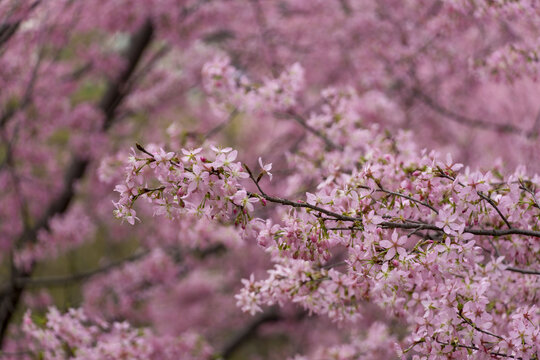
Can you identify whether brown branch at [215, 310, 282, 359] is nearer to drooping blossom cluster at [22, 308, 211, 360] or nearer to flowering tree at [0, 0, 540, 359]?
flowering tree at [0, 0, 540, 359]

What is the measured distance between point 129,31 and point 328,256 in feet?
18.0

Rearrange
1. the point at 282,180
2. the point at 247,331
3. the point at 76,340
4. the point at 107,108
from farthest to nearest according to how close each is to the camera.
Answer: the point at 247,331 → the point at 107,108 → the point at 282,180 → the point at 76,340

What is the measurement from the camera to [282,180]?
23.6 feet

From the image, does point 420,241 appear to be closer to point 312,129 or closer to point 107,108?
point 312,129

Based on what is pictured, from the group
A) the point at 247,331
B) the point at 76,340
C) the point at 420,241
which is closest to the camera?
the point at 420,241

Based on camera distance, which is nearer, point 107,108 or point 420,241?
point 420,241

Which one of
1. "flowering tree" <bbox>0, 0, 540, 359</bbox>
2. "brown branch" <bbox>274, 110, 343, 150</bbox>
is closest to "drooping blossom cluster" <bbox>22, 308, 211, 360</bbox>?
"flowering tree" <bbox>0, 0, 540, 359</bbox>

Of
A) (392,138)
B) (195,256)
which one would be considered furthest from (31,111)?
(392,138)

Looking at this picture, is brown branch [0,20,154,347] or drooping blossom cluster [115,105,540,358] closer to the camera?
drooping blossom cluster [115,105,540,358]

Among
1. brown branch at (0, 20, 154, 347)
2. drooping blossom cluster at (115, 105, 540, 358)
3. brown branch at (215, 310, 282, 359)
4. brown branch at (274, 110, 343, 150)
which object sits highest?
drooping blossom cluster at (115, 105, 540, 358)

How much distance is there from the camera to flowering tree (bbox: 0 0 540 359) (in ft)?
6.78

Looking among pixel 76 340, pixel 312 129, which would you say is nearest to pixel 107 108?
pixel 312 129

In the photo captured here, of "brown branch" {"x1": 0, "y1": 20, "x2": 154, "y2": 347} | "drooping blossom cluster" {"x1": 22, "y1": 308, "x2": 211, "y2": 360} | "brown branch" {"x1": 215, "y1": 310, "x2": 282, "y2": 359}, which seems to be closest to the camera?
"drooping blossom cluster" {"x1": 22, "y1": 308, "x2": 211, "y2": 360}

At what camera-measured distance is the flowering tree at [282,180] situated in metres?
2.07
